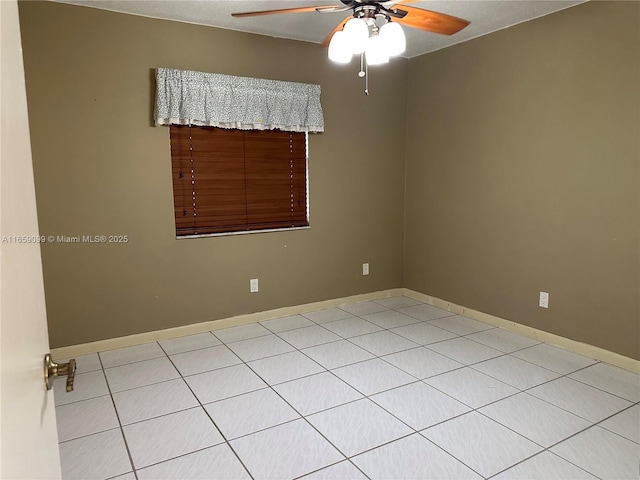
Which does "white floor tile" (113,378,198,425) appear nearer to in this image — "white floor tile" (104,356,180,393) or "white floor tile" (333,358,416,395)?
"white floor tile" (104,356,180,393)

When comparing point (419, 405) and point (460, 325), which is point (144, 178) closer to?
point (419, 405)

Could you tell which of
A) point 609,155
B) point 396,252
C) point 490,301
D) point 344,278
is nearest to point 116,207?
point 344,278

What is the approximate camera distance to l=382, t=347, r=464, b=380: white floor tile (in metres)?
2.76

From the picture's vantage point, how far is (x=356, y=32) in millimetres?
1947

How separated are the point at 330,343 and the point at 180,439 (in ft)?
4.73

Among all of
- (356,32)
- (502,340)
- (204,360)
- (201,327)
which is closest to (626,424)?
(502,340)

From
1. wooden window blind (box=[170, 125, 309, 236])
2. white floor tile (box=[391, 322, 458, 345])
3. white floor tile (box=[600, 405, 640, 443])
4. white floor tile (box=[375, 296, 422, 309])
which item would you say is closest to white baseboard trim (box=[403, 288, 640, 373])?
white floor tile (box=[375, 296, 422, 309])

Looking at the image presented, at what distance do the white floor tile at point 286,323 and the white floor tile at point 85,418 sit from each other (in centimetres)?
143

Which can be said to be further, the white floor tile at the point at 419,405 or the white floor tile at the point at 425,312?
the white floor tile at the point at 425,312

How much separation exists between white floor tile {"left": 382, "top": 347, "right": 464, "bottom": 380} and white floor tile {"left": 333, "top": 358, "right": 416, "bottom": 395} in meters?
0.07

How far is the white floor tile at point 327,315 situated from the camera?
379cm

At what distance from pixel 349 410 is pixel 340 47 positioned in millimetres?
1892

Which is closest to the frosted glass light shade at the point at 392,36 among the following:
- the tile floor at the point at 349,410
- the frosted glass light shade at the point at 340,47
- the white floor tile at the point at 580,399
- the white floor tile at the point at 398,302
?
the frosted glass light shade at the point at 340,47

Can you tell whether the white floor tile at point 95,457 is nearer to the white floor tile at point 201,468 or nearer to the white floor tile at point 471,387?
the white floor tile at point 201,468
